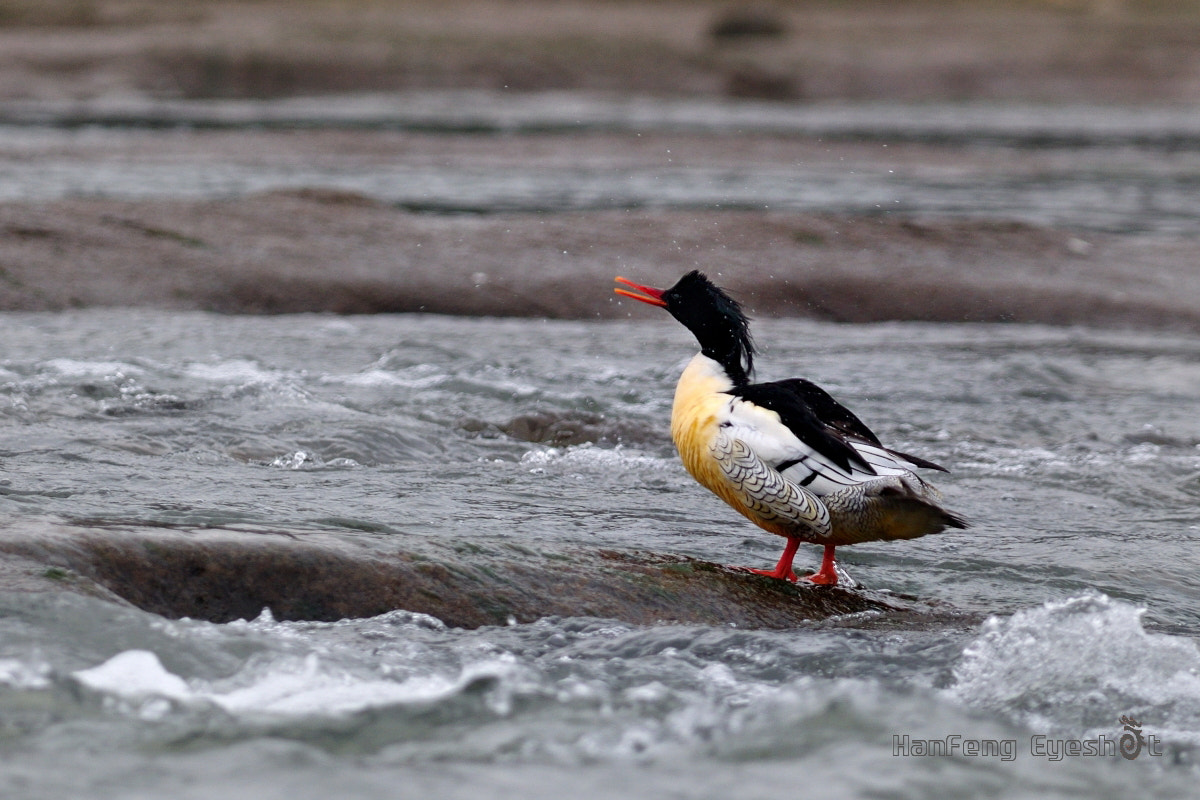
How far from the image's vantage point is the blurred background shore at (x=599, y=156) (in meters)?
11.6

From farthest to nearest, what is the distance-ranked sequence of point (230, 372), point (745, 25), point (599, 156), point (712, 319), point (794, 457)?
point (745, 25) < point (599, 156) < point (230, 372) < point (712, 319) < point (794, 457)

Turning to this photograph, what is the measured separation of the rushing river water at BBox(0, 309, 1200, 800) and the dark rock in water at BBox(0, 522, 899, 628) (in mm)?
109

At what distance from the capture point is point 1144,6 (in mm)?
43812

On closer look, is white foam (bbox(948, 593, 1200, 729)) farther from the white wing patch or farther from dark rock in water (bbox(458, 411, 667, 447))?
dark rock in water (bbox(458, 411, 667, 447))

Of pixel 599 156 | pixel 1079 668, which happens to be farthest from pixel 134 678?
pixel 599 156

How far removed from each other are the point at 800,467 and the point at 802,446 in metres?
0.07

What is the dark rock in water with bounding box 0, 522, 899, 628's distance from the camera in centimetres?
Result: 468

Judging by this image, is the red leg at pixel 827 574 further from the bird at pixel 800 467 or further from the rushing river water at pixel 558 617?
the rushing river water at pixel 558 617

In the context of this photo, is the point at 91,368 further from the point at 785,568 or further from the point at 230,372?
the point at 785,568

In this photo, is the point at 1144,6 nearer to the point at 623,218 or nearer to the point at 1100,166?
the point at 1100,166

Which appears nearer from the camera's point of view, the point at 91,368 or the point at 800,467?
the point at 800,467

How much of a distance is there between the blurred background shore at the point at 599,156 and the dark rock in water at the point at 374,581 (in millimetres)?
6144

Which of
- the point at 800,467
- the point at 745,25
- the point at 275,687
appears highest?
the point at 745,25

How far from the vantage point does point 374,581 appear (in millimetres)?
4875
